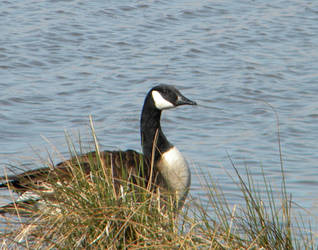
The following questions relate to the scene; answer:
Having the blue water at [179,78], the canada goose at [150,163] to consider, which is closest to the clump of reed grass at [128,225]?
the canada goose at [150,163]

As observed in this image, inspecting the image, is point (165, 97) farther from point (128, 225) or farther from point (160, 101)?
point (128, 225)

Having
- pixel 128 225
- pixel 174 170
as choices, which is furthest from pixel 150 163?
pixel 128 225

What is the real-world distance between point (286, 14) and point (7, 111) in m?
7.66

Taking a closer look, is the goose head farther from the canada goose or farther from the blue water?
the blue water

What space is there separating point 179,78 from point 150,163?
5.24 m

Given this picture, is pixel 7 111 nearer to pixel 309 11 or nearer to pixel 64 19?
pixel 64 19

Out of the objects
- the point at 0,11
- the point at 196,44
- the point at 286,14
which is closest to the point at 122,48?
the point at 196,44

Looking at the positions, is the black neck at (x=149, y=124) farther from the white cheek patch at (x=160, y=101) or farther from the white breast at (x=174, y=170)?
the white breast at (x=174, y=170)

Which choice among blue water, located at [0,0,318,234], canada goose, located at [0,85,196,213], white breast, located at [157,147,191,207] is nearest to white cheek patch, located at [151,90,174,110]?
canada goose, located at [0,85,196,213]

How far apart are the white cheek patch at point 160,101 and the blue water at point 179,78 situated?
0.80 meters

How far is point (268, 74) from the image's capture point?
11.4 metres

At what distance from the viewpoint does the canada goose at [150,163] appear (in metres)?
4.88

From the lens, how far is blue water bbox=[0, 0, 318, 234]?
319 inches

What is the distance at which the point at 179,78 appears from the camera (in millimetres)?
11070
